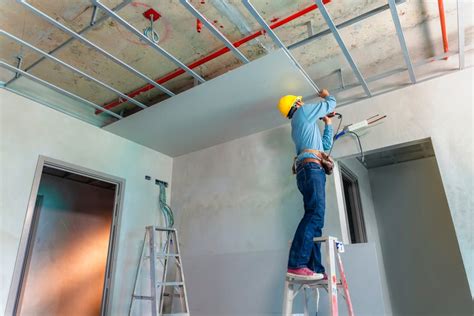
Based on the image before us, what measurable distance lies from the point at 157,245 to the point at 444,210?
150 inches

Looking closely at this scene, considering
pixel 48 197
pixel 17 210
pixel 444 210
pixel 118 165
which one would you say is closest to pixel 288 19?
pixel 118 165

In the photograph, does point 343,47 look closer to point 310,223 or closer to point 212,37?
point 212,37

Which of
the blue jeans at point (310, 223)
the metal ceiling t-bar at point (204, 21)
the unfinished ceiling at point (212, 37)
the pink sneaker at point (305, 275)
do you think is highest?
the unfinished ceiling at point (212, 37)

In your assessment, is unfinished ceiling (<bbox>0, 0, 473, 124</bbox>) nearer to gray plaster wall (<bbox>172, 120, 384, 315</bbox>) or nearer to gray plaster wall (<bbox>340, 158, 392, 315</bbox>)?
gray plaster wall (<bbox>172, 120, 384, 315</bbox>)

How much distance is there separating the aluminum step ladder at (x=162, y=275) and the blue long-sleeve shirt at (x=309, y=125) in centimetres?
205

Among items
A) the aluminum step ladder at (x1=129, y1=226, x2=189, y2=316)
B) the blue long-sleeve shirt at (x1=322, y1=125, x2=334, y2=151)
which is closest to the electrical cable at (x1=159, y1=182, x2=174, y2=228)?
the aluminum step ladder at (x1=129, y1=226, x2=189, y2=316)

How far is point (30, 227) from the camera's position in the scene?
3.48 metres

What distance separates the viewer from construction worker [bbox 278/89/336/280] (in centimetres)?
212

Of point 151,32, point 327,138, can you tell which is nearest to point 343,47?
point 327,138

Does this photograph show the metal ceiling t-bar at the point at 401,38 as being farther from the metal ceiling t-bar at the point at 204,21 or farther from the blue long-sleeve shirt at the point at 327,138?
the metal ceiling t-bar at the point at 204,21

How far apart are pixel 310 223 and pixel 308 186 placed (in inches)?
10.9

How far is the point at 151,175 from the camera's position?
4234 millimetres

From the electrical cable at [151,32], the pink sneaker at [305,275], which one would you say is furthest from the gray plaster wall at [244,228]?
the electrical cable at [151,32]

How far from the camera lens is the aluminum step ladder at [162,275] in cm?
349
